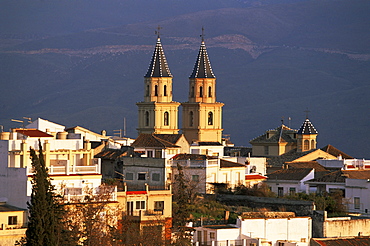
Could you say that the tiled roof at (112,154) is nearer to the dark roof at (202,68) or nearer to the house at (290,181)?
the house at (290,181)

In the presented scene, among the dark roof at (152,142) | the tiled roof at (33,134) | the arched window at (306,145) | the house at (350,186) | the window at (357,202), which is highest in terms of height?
the arched window at (306,145)

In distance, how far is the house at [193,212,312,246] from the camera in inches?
1658

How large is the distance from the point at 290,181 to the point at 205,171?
521cm

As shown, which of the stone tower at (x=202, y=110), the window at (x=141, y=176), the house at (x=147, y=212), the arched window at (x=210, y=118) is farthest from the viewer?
the arched window at (x=210, y=118)

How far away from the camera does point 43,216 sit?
116ft

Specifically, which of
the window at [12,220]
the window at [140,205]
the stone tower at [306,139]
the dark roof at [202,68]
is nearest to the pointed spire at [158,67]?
the dark roof at [202,68]

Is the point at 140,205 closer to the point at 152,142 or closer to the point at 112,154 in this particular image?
the point at 112,154

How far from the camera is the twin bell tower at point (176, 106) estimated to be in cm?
9338

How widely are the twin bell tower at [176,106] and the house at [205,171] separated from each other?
37.1 metres

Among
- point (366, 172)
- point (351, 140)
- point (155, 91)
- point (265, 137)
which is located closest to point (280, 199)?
point (366, 172)

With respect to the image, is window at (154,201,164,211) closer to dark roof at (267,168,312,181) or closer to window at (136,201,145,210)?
window at (136,201,145,210)

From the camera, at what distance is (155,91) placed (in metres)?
94.0

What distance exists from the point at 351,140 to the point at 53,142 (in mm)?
130959

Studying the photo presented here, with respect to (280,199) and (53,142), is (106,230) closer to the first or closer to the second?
(53,142)
